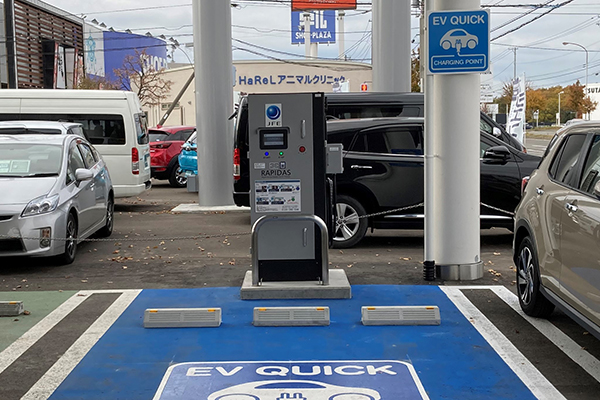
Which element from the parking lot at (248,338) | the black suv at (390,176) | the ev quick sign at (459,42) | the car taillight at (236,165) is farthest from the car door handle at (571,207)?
the car taillight at (236,165)

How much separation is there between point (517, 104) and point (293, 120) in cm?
1972

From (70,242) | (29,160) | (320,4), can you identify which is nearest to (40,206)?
(70,242)

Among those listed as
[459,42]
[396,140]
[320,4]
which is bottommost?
[396,140]

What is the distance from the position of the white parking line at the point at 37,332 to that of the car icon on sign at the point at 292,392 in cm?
175

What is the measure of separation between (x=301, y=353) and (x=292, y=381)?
65 centimetres

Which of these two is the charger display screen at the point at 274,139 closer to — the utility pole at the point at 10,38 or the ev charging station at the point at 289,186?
the ev charging station at the point at 289,186

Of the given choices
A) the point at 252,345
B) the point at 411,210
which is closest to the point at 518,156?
the point at 411,210

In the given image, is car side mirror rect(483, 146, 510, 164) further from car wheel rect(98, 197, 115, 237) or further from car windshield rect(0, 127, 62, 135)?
car windshield rect(0, 127, 62, 135)

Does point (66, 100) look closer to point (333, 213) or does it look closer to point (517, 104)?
point (333, 213)

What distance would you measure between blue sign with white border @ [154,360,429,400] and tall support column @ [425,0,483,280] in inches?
118

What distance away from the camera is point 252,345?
5824mm

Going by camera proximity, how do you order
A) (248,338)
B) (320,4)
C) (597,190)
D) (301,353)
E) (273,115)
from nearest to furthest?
(597,190) → (301,353) → (248,338) → (273,115) → (320,4)

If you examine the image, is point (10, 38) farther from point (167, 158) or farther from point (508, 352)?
point (508, 352)

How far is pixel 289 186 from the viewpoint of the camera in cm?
733
